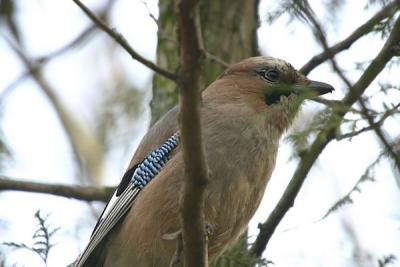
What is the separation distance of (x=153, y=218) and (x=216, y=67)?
2.28 meters

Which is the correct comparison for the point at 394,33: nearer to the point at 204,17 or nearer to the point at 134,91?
the point at 204,17

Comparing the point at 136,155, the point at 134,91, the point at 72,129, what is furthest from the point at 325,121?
the point at 72,129

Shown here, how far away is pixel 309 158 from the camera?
5801 mm

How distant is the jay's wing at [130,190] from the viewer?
5664mm

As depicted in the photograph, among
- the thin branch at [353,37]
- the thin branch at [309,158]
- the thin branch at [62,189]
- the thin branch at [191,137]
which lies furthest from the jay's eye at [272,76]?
the thin branch at [191,137]

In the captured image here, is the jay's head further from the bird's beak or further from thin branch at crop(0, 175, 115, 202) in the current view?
thin branch at crop(0, 175, 115, 202)

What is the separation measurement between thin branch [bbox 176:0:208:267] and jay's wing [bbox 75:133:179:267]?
1389 millimetres

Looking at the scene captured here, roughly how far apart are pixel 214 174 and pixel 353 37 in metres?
1.60

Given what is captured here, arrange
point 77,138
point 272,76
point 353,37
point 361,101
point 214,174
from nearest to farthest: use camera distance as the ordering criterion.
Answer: point 361,101 → point 214,174 → point 353,37 → point 272,76 → point 77,138

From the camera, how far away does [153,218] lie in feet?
17.9

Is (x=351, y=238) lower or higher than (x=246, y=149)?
higher

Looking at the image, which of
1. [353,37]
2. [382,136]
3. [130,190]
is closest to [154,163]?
[130,190]

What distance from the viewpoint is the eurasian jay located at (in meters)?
5.39

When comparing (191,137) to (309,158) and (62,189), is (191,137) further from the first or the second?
(62,189)
